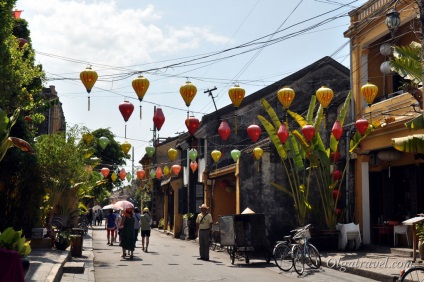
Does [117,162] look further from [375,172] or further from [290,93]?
[290,93]

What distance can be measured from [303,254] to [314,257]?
0.80 metres

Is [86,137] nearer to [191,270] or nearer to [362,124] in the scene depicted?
[191,270]

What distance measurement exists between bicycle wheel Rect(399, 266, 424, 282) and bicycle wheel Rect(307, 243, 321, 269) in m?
5.47

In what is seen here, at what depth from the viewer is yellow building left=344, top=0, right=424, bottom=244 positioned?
754 inches

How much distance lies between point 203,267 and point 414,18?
9.63 metres

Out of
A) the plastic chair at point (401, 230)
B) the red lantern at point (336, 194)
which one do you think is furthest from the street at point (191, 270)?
the plastic chair at point (401, 230)

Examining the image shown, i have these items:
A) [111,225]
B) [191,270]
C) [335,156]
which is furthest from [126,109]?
[111,225]

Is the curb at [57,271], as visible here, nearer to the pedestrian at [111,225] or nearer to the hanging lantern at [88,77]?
the hanging lantern at [88,77]

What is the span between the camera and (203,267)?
1627 cm

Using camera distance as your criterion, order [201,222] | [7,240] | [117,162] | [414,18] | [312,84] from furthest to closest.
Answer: [117,162]
[312,84]
[201,222]
[414,18]
[7,240]

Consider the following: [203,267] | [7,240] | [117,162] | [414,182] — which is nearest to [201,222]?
[203,267]

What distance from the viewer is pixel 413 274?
32.9 feet

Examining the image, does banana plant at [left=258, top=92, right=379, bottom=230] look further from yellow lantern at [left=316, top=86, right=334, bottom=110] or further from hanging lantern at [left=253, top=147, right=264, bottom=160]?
yellow lantern at [left=316, top=86, right=334, bottom=110]

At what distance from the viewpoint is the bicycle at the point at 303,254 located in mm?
14836
